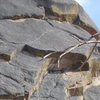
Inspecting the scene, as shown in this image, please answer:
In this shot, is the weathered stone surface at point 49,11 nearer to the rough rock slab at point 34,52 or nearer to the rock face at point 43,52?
the rock face at point 43,52

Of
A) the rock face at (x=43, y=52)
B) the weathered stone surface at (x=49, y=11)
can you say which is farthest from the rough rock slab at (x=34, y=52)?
the weathered stone surface at (x=49, y=11)

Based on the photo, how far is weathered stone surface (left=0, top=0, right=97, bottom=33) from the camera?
17.7 ft

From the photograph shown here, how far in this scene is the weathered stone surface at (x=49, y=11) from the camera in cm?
541

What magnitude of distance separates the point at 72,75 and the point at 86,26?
1.43 meters

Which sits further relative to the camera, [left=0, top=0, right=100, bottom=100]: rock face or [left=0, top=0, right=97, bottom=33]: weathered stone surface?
[left=0, top=0, right=97, bottom=33]: weathered stone surface

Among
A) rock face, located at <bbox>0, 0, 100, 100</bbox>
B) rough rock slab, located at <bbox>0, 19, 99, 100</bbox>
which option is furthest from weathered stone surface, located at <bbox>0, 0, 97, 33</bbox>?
rough rock slab, located at <bbox>0, 19, 99, 100</bbox>

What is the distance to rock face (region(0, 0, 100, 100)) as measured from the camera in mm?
4348

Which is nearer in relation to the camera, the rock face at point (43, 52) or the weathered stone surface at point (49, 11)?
the rock face at point (43, 52)

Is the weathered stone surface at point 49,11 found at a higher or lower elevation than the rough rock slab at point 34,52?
higher

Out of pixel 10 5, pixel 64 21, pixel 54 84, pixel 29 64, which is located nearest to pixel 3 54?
pixel 29 64

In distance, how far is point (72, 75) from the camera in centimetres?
491

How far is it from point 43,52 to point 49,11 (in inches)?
45.0

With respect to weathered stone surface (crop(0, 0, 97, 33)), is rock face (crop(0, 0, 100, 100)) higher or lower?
lower

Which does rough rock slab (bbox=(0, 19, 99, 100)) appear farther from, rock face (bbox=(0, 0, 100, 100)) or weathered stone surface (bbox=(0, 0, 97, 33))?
weathered stone surface (bbox=(0, 0, 97, 33))
